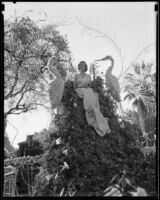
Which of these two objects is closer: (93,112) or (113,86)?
(93,112)

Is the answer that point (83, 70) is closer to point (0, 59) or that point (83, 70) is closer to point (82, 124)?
point (82, 124)

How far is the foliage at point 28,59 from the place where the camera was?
38.1ft

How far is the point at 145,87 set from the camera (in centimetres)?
771

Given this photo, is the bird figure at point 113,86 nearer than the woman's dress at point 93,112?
No

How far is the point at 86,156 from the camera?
5934 mm

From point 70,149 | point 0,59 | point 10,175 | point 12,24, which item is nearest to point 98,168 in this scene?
point 70,149

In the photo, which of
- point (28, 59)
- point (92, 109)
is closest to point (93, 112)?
point (92, 109)

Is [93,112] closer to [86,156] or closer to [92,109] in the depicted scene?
[92,109]

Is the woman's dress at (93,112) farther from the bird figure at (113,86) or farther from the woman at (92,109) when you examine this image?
the bird figure at (113,86)

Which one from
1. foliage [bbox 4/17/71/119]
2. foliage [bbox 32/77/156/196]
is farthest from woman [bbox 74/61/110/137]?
foliage [bbox 4/17/71/119]

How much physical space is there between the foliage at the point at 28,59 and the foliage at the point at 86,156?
5034 mm

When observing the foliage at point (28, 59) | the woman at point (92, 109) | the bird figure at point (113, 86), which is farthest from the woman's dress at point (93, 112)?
the foliage at point (28, 59)

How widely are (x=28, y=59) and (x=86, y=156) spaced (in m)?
6.59

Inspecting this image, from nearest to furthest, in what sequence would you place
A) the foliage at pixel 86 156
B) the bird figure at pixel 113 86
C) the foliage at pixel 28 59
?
the foliage at pixel 86 156
the bird figure at pixel 113 86
the foliage at pixel 28 59
